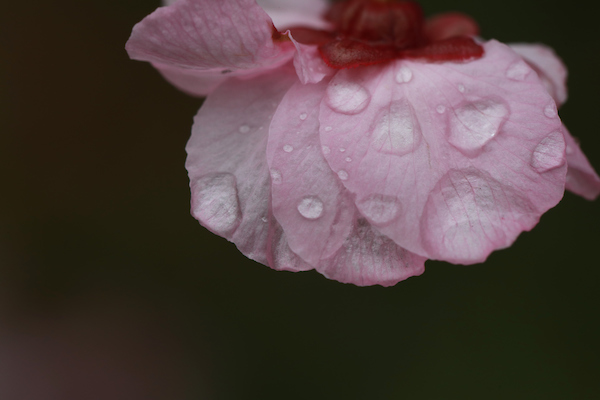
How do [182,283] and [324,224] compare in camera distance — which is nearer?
[324,224]

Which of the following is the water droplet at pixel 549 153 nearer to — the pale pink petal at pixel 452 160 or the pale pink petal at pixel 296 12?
the pale pink petal at pixel 452 160

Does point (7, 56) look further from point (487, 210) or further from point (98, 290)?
point (487, 210)

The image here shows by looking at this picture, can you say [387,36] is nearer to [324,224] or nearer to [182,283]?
[324,224]

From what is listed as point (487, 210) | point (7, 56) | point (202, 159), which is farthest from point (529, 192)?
point (7, 56)

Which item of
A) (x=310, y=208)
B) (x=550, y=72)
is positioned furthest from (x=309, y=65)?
(x=550, y=72)

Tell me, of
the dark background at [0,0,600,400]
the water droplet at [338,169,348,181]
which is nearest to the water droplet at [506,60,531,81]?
the water droplet at [338,169,348,181]

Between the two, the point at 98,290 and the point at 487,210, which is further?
the point at 98,290
